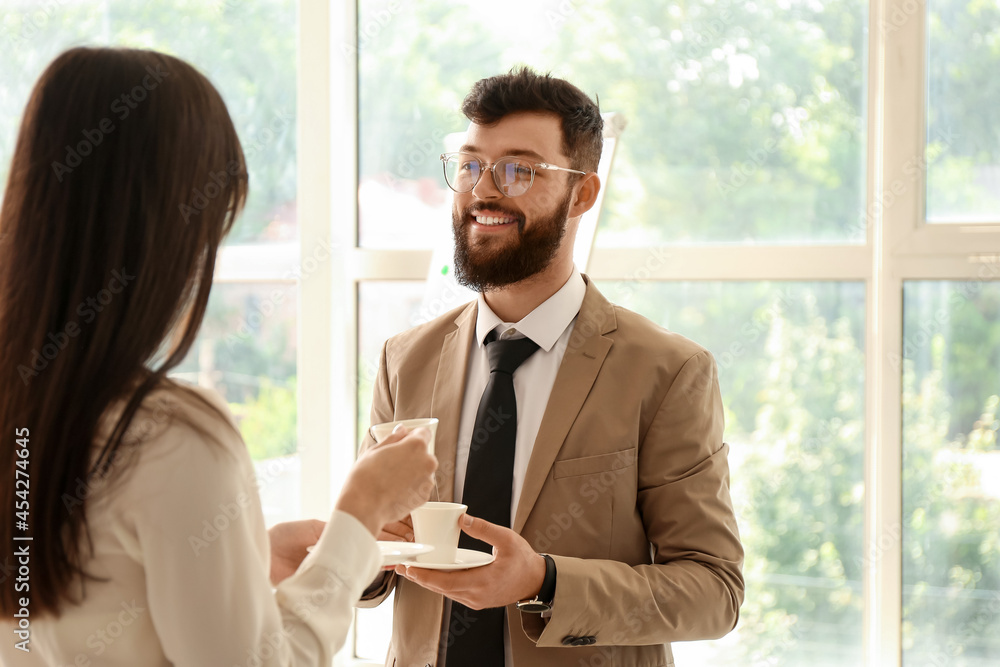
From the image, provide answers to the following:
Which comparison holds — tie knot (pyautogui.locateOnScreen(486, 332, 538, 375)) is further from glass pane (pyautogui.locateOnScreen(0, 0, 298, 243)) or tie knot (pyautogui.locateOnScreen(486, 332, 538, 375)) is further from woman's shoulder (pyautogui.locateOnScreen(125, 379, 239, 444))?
glass pane (pyautogui.locateOnScreen(0, 0, 298, 243))

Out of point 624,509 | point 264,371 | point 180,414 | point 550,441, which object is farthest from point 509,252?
point 264,371

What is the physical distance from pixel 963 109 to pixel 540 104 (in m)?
1.45

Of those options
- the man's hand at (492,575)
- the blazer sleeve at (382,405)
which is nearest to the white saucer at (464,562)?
A: the man's hand at (492,575)

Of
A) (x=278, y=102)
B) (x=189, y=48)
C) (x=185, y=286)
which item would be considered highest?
(x=189, y=48)

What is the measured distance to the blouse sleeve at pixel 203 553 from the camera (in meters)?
0.87

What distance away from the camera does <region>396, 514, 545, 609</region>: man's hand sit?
134 centimetres

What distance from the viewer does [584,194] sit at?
1863 millimetres

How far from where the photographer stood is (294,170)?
10.2 feet

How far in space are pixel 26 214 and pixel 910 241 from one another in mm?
2299

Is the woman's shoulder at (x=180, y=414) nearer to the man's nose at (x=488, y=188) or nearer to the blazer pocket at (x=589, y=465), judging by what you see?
the blazer pocket at (x=589, y=465)

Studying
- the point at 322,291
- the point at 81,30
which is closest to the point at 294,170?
the point at 322,291

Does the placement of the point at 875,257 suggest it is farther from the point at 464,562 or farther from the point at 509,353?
the point at 464,562

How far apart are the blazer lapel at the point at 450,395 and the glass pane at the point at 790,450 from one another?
773 millimetres

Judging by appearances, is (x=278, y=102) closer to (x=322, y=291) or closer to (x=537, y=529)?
(x=322, y=291)
